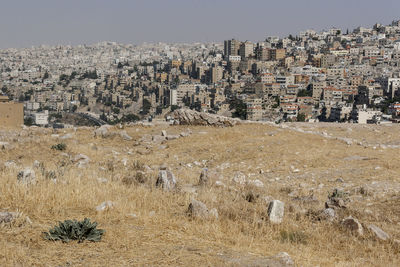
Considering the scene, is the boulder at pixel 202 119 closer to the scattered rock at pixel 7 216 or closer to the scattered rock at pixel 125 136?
the scattered rock at pixel 125 136

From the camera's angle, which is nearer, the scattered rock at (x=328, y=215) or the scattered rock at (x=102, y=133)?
the scattered rock at (x=328, y=215)

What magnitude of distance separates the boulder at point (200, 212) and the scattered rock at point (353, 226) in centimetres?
143

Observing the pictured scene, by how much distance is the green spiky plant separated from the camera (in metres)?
4.08

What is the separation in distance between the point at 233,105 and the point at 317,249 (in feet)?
314

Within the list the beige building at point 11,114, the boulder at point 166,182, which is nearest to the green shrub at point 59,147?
the boulder at point 166,182

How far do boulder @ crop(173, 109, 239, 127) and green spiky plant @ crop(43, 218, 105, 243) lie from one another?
11.7 meters

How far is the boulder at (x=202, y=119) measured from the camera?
15.9 metres

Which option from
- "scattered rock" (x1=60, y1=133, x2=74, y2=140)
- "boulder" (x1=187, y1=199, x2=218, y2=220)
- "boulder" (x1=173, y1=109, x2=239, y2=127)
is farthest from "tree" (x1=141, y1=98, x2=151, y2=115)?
"boulder" (x1=187, y1=199, x2=218, y2=220)

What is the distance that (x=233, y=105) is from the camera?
327 feet

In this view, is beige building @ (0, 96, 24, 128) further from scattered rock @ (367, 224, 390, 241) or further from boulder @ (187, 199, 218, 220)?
scattered rock @ (367, 224, 390, 241)

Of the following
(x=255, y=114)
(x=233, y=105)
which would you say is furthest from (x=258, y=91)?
(x=255, y=114)

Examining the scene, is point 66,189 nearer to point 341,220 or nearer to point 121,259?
point 121,259

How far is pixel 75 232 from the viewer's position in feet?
13.5

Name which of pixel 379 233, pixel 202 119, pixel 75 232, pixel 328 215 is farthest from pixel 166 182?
pixel 202 119
